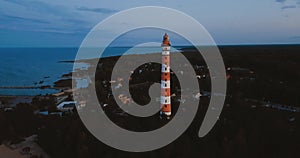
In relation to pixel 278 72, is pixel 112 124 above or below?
below

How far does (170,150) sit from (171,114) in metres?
3.87

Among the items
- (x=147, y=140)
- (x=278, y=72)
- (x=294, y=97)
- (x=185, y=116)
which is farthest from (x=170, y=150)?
(x=278, y=72)

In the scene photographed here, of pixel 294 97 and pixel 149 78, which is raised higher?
pixel 149 78

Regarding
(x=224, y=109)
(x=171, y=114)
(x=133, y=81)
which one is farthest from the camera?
(x=133, y=81)

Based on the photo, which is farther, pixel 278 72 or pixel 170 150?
pixel 278 72

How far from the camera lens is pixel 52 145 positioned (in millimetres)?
13586

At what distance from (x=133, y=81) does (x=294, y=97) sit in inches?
807

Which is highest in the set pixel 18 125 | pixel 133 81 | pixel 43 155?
pixel 133 81

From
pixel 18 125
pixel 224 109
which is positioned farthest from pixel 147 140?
pixel 18 125

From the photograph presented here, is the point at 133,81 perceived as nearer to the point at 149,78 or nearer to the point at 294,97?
the point at 149,78

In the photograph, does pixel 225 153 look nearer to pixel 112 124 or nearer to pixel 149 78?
pixel 112 124

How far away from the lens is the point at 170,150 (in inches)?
438

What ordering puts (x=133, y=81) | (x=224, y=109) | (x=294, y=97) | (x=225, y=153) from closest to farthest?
1. (x=225, y=153)
2. (x=224, y=109)
3. (x=294, y=97)
4. (x=133, y=81)

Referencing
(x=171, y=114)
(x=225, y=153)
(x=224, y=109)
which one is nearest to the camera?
(x=225, y=153)
